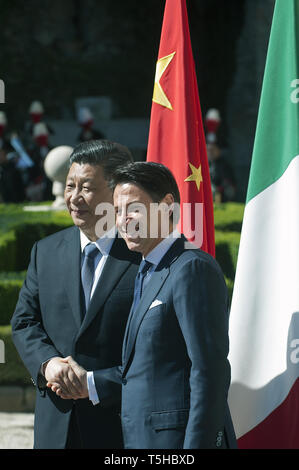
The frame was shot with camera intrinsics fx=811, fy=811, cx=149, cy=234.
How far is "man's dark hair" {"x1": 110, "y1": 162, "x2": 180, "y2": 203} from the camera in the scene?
2531 mm

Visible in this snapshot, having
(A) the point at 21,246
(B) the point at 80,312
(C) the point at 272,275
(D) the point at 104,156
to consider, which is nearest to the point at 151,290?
(B) the point at 80,312

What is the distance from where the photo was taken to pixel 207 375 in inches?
92.3

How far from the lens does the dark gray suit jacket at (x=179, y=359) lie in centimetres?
235

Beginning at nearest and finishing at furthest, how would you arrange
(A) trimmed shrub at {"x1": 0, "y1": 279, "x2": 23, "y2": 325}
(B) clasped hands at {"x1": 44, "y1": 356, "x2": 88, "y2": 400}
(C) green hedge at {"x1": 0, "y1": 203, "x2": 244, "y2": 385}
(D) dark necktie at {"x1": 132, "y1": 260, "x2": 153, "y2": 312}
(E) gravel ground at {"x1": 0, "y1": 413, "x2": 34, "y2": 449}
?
(D) dark necktie at {"x1": 132, "y1": 260, "x2": 153, "y2": 312}
(B) clasped hands at {"x1": 44, "y1": 356, "x2": 88, "y2": 400}
(E) gravel ground at {"x1": 0, "y1": 413, "x2": 34, "y2": 449}
(C) green hedge at {"x1": 0, "y1": 203, "x2": 244, "y2": 385}
(A) trimmed shrub at {"x1": 0, "y1": 279, "x2": 23, "y2": 325}

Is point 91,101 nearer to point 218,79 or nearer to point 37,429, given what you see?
point 218,79

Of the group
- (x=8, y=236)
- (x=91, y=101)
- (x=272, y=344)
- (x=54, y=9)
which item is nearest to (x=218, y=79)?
(x=91, y=101)

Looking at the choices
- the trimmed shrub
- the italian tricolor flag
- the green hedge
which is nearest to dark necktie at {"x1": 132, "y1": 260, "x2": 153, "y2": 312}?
the italian tricolor flag

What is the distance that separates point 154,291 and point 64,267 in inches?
23.1

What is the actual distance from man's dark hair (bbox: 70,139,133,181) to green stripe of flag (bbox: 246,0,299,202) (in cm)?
88

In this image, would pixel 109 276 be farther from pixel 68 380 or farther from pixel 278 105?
pixel 278 105

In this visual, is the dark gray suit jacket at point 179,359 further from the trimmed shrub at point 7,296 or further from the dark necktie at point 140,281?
the trimmed shrub at point 7,296

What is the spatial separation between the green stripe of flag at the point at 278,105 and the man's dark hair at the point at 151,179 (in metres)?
1.14

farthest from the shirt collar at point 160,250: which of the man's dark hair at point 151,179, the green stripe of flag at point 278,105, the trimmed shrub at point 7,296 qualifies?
the trimmed shrub at point 7,296

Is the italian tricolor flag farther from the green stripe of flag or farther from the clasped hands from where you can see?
the clasped hands
